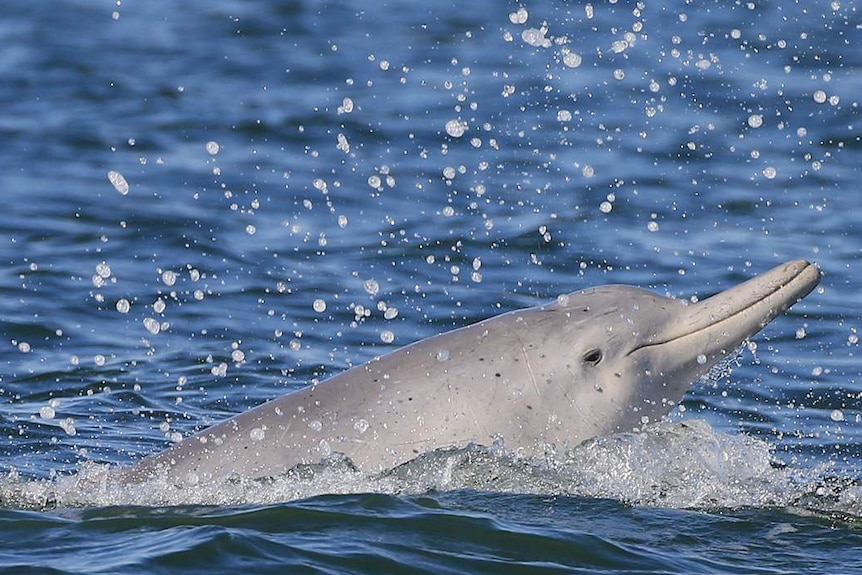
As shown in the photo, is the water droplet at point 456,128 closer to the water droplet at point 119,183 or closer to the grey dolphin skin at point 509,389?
the water droplet at point 119,183

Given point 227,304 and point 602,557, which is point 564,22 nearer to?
point 227,304

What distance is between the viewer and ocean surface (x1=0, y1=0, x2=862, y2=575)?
356 inches

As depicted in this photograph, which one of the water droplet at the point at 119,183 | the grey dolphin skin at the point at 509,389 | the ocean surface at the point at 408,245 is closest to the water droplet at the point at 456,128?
the ocean surface at the point at 408,245

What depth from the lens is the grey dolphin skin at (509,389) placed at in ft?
31.2

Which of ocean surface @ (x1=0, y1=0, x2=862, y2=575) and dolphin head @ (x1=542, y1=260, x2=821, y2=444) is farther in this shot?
dolphin head @ (x1=542, y1=260, x2=821, y2=444)

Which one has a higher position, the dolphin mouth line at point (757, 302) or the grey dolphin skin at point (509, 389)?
the dolphin mouth line at point (757, 302)

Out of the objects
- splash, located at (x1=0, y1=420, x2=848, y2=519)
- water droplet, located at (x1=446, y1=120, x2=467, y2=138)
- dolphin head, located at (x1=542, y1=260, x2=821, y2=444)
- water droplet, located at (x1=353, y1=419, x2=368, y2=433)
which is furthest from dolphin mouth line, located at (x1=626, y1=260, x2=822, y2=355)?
water droplet, located at (x1=446, y1=120, x2=467, y2=138)

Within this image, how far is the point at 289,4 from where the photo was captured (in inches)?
1044

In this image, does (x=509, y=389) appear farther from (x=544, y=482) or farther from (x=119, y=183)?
(x=119, y=183)

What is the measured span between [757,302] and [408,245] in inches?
308

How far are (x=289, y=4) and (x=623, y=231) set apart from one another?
10.3 metres

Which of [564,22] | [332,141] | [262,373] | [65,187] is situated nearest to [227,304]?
[262,373]

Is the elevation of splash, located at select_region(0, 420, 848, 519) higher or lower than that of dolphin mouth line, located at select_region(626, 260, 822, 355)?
lower

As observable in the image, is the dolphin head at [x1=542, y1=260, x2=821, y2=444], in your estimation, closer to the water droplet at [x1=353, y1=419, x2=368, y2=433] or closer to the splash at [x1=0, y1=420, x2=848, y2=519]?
the splash at [x1=0, y1=420, x2=848, y2=519]
